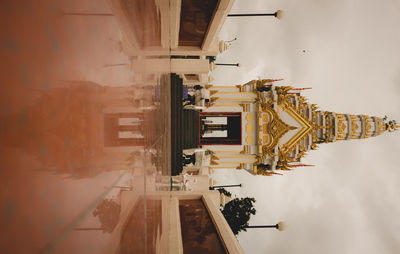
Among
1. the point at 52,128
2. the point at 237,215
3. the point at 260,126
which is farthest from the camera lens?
the point at 237,215

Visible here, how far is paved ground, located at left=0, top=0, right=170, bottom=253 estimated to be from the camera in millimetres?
399

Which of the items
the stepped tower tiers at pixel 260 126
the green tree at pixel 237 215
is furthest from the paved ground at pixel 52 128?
the green tree at pixel 237 215

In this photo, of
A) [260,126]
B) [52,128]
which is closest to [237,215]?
[260,126]

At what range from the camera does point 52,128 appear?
1.80ft

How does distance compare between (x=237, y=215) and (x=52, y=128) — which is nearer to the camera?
(x=52, y=128)

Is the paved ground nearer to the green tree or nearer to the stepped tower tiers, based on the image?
the stepped tower tiers

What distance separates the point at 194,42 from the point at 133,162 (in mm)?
7802

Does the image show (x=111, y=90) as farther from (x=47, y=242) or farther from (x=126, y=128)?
(x=47, y=242)

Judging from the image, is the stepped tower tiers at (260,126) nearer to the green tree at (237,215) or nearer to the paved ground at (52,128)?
the green tree at (237,215)

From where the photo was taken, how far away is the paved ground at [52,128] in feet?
1.31

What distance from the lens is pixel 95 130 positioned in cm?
82

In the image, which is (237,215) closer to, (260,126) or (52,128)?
(260,126)

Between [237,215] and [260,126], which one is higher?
[260,126]

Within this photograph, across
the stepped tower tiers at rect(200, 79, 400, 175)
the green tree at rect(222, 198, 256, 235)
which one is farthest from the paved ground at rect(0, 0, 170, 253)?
the green tree at rect(222, 198, 256, 235)
